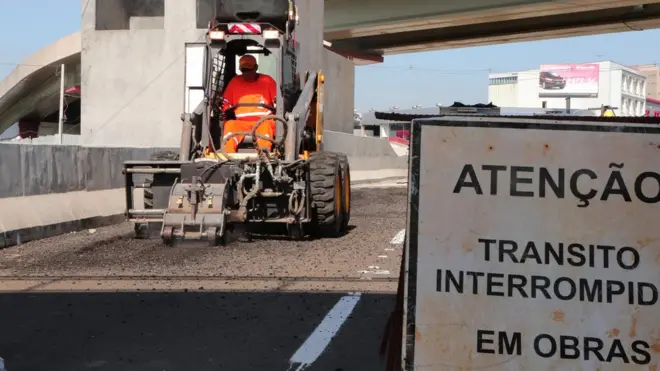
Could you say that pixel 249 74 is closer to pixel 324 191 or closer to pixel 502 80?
pixel 324 191

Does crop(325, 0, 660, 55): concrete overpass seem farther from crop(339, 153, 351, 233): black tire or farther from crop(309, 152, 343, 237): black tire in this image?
crop(309, 152, 343, 237): black tire

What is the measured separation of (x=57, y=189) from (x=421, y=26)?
37945 millimetres

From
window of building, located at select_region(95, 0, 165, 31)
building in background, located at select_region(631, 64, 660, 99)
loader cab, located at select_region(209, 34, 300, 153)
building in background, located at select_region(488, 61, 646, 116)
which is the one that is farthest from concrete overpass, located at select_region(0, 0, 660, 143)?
building in background, located at select_region(631, 64, 660, 99)

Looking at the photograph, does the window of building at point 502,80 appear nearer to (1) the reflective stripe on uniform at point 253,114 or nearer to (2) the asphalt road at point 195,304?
(1) the reflective stripe on uniform at point 253,114

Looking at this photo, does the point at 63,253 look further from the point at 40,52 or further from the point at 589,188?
the point at 40,52

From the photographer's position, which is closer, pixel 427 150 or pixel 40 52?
pixel 427 150

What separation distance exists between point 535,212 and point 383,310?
142 inches

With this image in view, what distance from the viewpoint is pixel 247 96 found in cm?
1209

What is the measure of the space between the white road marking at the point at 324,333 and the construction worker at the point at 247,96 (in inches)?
192

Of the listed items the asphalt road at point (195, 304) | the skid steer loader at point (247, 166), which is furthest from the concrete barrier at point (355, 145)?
the asphalt road at point (195, 304)

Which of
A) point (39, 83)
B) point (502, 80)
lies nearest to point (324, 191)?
point (39, 83)

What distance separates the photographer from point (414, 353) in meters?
3.52

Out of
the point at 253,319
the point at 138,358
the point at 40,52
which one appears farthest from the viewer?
the point at 40,52

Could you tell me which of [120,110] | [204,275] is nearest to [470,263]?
[204,275]
